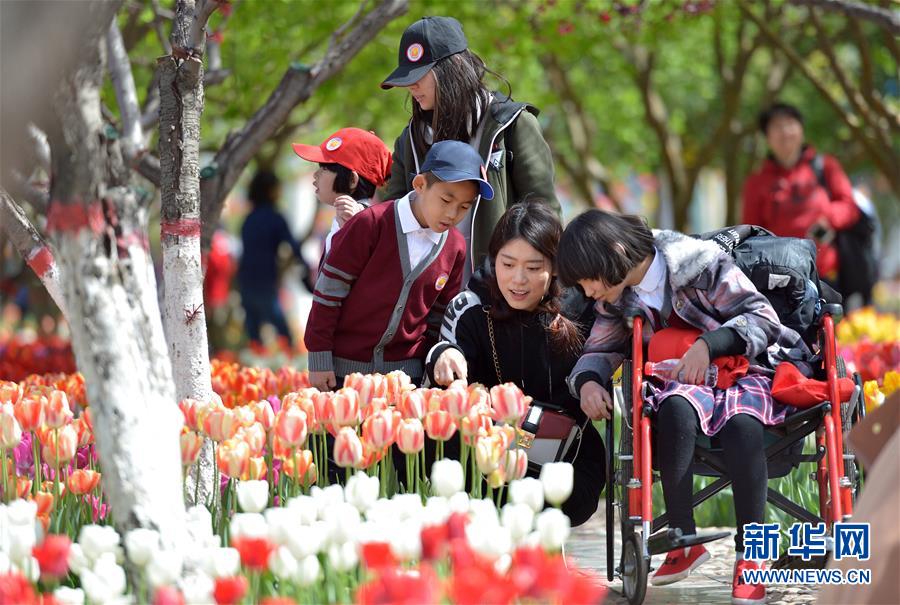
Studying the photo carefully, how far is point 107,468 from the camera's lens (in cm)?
289

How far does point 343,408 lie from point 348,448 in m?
0.25

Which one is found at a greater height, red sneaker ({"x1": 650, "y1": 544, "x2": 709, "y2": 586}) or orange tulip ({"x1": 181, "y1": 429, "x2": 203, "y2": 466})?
orange tulip ({"x1": 181, "y1": 429, "x2": 203, "y2": 466})

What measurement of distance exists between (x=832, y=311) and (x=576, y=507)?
1011mm

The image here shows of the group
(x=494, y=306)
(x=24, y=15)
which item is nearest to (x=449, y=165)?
(x=494, y=306)

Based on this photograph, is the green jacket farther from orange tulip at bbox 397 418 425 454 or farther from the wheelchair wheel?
orange tulip at bbox 397 418 425 454

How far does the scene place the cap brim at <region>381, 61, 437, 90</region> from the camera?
4613 millimetres

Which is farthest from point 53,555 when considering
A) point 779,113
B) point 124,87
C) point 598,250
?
point 779,113

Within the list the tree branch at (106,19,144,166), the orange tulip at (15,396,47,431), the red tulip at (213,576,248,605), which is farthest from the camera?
the tree branch at (106,19,144,166)

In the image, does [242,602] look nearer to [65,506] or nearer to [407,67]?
[65,506]

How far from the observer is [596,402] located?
13.1 ft

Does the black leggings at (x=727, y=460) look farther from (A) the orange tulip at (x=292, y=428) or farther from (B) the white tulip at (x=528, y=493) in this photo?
(A) the orange tulip at (x=292, y=428)

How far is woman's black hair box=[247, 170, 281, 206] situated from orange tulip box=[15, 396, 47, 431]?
789cm

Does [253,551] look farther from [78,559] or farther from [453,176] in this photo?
[453,176]

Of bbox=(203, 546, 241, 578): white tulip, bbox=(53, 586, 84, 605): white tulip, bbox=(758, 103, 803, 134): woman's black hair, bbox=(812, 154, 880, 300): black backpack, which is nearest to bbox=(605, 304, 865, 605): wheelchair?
bbox=(203, 546, 241, 578): white tulip
